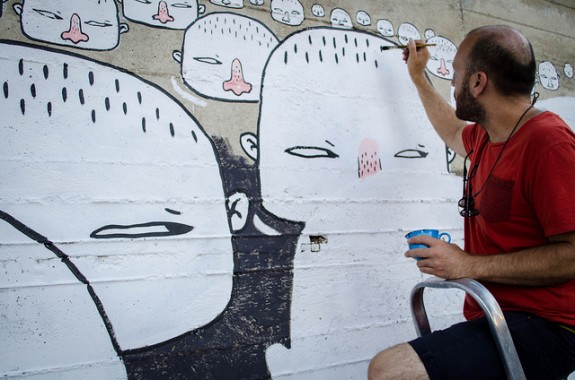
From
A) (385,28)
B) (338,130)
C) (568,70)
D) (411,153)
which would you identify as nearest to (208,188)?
(338,130)

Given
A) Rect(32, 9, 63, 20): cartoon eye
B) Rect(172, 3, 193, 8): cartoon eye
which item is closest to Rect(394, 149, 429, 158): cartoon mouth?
Rect(172, 3, 193, 8): cartoon eye

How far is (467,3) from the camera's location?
Answer: 9.37 feet

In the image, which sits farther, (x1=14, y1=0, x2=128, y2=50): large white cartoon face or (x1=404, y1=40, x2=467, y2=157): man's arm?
(x1=404, y1=40, x2=467, y2=157): man's arm

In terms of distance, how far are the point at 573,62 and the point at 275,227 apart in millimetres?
2755

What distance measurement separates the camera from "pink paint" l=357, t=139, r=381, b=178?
2.44 meters

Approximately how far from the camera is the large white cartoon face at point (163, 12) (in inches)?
80.2

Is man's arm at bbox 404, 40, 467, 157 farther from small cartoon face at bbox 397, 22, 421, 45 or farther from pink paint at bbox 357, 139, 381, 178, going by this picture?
pink paint at bbox 357, 139, 381, 178

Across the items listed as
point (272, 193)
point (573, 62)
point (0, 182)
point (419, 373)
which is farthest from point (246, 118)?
point (573, 62)

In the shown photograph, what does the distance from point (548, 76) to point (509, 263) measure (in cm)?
222

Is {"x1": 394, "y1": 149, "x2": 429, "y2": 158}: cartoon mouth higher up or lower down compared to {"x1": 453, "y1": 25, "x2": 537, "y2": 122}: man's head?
lower down

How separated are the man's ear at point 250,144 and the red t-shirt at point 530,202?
1095 millimetres

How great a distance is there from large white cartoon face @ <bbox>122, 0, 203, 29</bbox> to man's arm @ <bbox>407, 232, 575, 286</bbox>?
1560mm

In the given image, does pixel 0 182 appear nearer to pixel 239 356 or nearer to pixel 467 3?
pixel 239 356

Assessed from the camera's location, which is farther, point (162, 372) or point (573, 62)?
point (573, 62)
